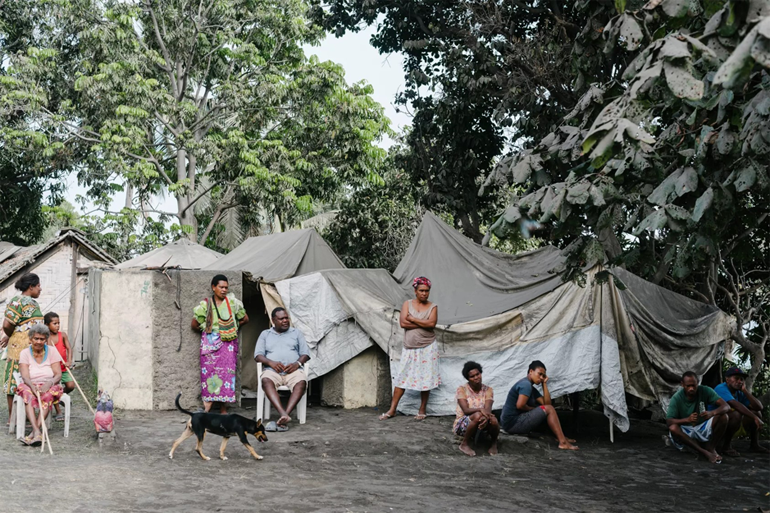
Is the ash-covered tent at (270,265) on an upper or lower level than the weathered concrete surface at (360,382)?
upper

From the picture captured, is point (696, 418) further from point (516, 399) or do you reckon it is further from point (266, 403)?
point (266, 403)

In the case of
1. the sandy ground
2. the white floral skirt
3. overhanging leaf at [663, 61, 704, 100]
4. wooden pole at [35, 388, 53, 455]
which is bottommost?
the sandy ground

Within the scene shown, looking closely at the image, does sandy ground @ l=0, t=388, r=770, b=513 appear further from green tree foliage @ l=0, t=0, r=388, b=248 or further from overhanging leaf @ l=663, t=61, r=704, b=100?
green tree foliage @ l=0, t=0, r=388, b=248

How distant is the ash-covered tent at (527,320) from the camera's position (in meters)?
8.09

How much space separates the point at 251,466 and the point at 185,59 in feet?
51.6

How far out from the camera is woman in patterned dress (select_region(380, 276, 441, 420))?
8508 millimetres

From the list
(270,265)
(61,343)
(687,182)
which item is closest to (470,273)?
(270,265)

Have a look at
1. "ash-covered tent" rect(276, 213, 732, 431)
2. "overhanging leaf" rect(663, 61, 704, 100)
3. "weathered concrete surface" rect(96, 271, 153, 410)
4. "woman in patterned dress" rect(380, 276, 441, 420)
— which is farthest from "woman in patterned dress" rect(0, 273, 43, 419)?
"overhanging leaf" rect(663, 61, 704, 100)

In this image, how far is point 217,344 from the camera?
839cm

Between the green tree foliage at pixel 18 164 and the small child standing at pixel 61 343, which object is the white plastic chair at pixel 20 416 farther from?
the green tree foliage at pixel 18 164

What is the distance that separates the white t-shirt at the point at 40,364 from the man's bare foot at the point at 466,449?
3803 millimetres

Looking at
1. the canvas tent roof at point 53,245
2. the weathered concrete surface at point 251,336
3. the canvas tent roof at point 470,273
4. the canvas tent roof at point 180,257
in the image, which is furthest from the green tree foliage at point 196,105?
the canvas tent roof at point 470,273

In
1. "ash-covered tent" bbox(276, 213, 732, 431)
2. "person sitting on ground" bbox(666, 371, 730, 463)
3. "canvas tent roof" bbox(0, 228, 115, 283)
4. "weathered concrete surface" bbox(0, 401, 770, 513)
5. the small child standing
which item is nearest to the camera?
"weathered concrete surface" bbox(0, 401, 770, 513)

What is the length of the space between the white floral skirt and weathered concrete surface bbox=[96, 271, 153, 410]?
9.05 ft
